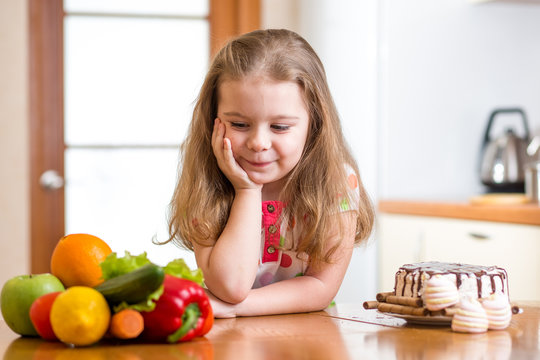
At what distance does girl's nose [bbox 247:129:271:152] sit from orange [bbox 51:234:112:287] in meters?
0.33

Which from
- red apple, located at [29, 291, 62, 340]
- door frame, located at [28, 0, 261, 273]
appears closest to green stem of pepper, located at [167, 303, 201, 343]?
red apple, located at [29, 291, 62, 340]

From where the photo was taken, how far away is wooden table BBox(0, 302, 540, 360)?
0.85m

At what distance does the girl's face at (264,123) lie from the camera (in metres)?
1.25

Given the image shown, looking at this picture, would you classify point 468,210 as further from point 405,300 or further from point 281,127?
point 405,300

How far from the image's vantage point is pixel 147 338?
0.94 meters

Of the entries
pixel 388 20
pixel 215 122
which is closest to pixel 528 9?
pixel 388 20

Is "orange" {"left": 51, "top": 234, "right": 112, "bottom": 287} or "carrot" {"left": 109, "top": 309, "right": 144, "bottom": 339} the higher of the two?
"orange" {"left": 51, "top": 234, "right": 112, "bottom": 287}

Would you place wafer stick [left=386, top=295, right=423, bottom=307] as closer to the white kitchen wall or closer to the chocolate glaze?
the chocolate glaze

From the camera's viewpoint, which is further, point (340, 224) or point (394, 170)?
point (394, 170)

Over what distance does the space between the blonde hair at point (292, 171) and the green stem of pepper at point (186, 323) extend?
37 centimetres

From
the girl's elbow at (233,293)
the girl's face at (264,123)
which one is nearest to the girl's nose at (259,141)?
the girl's face at (264,123)

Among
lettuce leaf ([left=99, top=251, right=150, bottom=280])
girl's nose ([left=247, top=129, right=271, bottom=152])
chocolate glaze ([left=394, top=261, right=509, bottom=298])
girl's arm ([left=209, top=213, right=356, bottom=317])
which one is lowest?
girl's arm ([left=209, top=213, right=356, bottom=317])

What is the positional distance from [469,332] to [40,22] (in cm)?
287

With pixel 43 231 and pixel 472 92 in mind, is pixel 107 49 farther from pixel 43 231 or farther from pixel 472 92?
pixel 472 92
